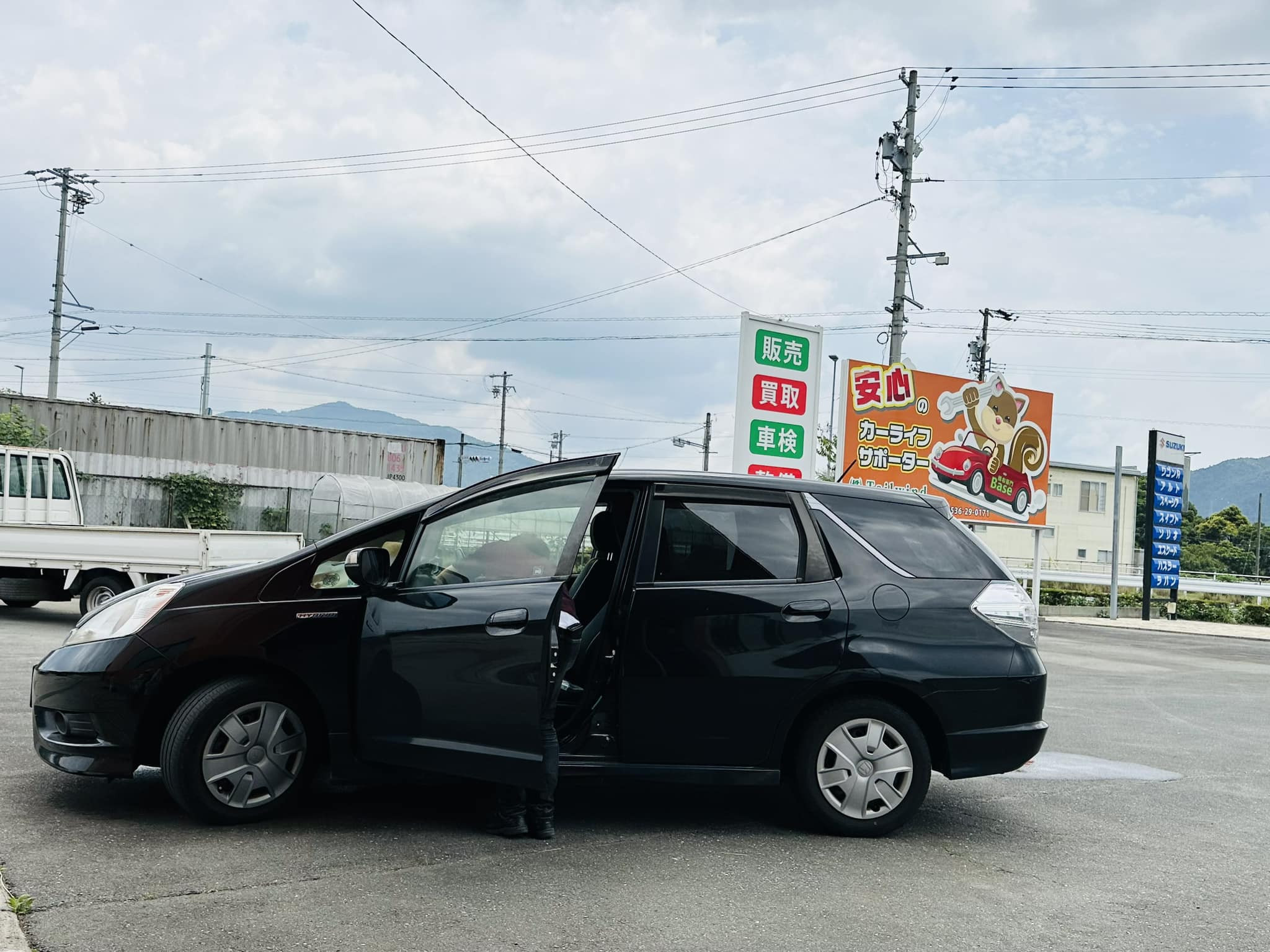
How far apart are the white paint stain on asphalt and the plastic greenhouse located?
30563mm

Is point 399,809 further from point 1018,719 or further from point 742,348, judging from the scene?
point 742,348

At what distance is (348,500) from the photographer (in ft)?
126

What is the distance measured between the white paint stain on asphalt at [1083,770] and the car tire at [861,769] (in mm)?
2129

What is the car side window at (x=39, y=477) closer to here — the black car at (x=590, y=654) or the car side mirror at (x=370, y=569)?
the black car at (x=590, y=654)

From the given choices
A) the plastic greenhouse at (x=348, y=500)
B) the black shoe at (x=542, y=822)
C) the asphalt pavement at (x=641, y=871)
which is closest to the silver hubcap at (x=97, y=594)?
the asphalt pavement at (x=641, y=871)

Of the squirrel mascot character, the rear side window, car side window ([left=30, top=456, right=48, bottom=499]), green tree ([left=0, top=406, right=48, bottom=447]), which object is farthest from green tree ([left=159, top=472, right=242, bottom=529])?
the rear side window

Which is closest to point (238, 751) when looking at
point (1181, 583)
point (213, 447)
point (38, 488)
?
point (38, 488)

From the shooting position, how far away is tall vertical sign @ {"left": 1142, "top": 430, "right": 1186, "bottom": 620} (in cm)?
3225

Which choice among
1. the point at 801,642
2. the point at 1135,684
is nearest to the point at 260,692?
the point at 801,642

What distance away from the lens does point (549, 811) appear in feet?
17.8

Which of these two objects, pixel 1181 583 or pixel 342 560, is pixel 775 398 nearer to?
pixel 342 560

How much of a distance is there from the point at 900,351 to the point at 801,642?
24023 mm

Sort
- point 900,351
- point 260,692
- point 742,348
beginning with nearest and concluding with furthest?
point 260,692
point 742,348
point 900,351

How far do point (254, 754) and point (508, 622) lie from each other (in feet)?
4.43
